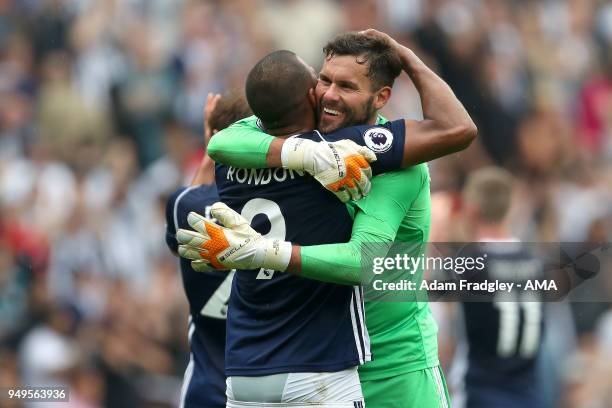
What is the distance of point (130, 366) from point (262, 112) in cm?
649

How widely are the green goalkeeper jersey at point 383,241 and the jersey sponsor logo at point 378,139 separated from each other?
0.12 metres

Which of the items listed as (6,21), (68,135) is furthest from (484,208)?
(6,21)

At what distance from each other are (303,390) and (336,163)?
0.84 metres

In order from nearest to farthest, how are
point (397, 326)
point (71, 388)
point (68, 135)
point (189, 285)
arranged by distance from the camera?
1. point (397, 326)
2. point (189, 285)
3. point (71, 388)
4. point (68, 135)

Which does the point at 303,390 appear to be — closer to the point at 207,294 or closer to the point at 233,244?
the point at 233,244

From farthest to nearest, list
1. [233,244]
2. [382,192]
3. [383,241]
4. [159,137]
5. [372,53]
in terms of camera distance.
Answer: [159,137] → [372,53] → [382,192] → [383,241] → [233,244]

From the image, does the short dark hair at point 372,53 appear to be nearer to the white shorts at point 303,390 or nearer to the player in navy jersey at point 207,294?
the player in navy jersey at point 207,294

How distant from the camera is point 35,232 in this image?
1184 cm

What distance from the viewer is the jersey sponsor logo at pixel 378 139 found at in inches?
178

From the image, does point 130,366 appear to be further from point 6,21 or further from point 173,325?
point 6,21

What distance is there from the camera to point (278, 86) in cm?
452

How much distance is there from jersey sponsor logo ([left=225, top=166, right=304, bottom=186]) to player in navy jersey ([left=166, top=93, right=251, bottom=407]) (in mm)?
911

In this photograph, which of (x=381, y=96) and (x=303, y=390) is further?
(x=381, y=96)

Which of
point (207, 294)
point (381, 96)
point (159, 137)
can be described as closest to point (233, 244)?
point (381, 96)
